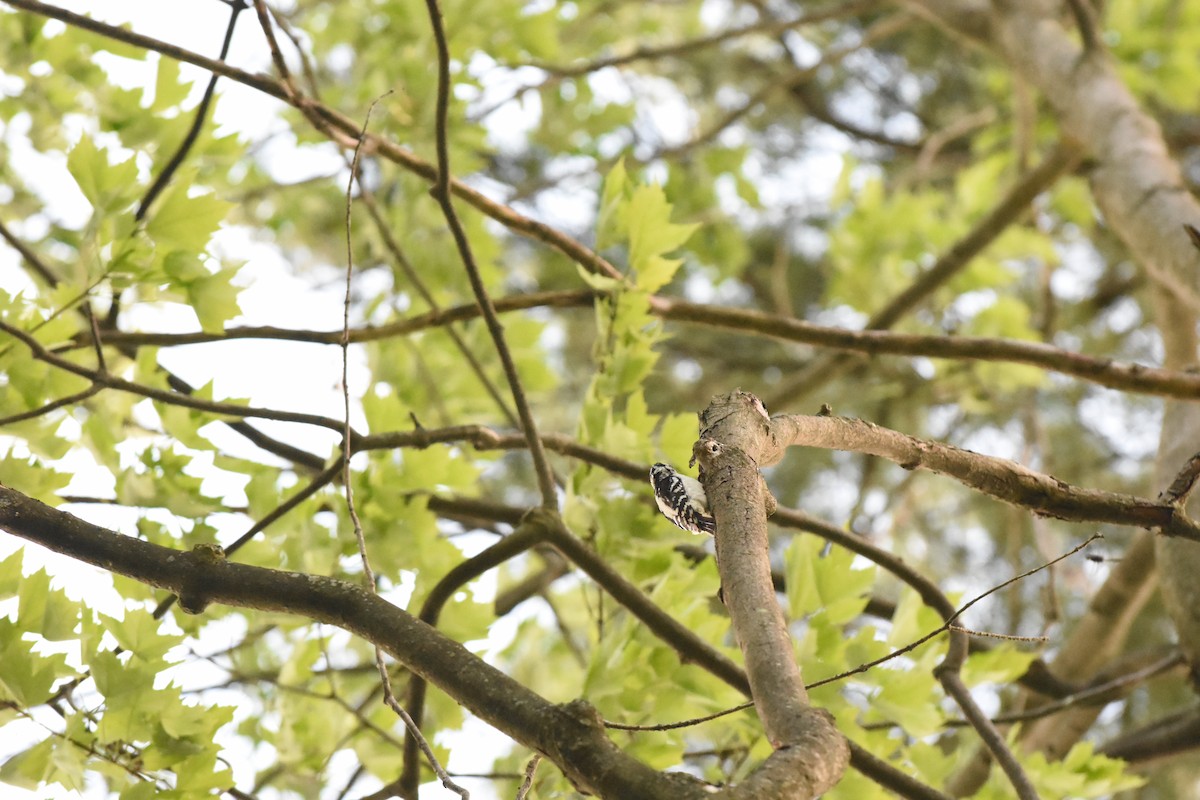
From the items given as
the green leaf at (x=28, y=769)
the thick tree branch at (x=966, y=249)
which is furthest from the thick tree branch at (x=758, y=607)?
the thick tree branch at (x=966, y=249)

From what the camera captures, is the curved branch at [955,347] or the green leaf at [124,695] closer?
the green leaf at [124,695]

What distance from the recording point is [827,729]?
369 mm

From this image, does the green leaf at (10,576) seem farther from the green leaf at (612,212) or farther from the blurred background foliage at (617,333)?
the green leaf at (612,212)

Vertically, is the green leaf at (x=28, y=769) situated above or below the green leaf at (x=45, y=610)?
below

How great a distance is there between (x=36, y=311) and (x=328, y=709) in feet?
1.28

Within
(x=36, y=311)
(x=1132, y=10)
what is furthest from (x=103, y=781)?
(x=1132, y=10)

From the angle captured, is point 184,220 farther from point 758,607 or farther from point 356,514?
point 758,607

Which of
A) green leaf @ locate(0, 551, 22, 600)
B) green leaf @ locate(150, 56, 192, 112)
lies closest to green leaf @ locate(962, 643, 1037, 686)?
green leaf @ locate(0, 551, 22, 600)

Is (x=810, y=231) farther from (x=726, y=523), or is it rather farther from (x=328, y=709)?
(x=726, y=523)

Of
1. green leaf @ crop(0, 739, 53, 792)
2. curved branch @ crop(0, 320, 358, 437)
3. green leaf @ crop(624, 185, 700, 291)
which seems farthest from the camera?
green leaf @ crop(624, 185, 700, 291)

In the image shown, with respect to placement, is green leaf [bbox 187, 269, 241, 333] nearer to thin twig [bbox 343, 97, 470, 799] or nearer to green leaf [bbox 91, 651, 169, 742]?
thin twig [bbox 343, 97, 470, 799]

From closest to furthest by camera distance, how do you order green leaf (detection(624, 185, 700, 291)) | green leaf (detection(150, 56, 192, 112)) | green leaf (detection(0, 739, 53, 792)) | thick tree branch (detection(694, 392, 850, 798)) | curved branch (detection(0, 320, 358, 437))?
1. thick tree branch (detection(694, 392, 850, 798))
2. green leaf (detection(0, 739, 53, 792))
3. curved branch (detection(0, 320, 358, 437))
4. green leaf (detection(624, 185, 700, 291))
5. green leaf (detection(150, 56, 192, 112))

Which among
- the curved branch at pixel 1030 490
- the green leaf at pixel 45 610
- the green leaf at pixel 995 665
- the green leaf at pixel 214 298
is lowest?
the green leaf at pixel 45 610

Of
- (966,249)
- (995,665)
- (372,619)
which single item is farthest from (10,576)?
(966,249)
